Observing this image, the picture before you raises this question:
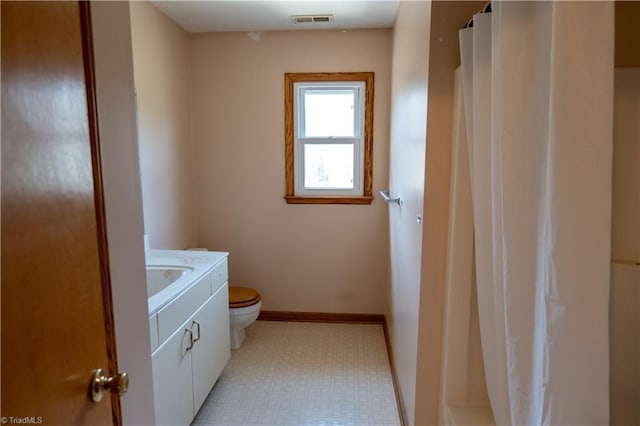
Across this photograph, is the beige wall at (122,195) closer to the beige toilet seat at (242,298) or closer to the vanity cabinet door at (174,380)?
the vanity cabinet door at (174,380)

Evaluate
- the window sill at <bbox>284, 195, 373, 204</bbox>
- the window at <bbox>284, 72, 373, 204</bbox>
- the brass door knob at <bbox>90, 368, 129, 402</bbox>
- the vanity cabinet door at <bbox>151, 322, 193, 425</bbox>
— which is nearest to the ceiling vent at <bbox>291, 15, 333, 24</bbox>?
the window at <bbox>284, 72, 373, 204</bbox>

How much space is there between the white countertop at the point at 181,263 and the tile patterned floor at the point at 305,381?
0.80m

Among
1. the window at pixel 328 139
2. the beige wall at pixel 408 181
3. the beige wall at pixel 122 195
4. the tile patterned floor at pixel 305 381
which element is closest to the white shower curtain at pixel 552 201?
the beige wall at pixel 408 181

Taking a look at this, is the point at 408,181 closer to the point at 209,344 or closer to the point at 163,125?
the point at 209,344

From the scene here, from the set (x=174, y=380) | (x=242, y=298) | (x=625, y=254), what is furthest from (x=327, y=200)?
(x=625, y=254)

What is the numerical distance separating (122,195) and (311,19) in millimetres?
2184

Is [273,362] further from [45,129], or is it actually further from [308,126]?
[45,129]

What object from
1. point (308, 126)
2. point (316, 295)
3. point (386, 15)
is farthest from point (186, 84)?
point (316, 295)

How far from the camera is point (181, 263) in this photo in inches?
78.0

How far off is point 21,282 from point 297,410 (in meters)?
1.78

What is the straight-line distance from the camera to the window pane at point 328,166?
9.65 feet

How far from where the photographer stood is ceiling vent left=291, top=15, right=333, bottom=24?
2508 mm

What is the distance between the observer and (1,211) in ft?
1.73

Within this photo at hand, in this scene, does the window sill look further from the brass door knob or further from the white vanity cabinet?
the brass door knob
